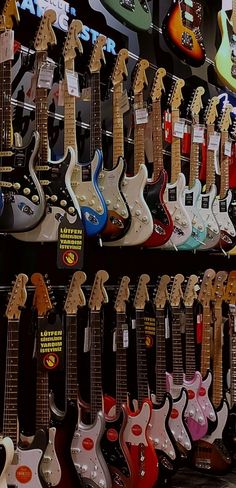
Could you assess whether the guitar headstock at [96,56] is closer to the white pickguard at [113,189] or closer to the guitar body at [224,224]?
the white pickguard at [113,189]

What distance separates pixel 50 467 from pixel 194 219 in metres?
1.32

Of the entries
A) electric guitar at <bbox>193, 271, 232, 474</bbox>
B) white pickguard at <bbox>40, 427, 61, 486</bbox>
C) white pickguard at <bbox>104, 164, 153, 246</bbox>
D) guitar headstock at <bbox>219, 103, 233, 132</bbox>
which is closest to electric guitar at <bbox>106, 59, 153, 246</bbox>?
white pickguard at <bbox>104, 164, 153, 246</bbox>

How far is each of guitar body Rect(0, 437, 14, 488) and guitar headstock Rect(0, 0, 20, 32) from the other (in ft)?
4.70

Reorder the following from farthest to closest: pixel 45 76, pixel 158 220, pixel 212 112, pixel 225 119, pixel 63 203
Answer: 1. pixel 225 119
2. pixel 212 112
3. pixel 158 220
4. pixel 45 76
5. pixel 63 203

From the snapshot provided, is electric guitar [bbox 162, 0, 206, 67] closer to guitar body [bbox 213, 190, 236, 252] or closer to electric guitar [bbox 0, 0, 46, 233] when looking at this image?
guitar body [bbox 213, 190, 236, 252]

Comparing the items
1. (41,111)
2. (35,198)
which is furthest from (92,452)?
(41,111)

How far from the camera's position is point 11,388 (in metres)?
2.20

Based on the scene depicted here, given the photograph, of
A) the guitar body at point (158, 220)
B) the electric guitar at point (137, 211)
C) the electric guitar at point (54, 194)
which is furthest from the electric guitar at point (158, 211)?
the electric guitar at point (54, 194)

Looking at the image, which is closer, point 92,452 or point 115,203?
point 92,452

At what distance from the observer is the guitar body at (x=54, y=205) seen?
2227 millimetres

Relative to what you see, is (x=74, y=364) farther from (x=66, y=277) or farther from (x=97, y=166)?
(x=97, y=166)

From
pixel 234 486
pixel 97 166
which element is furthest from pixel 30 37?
pixel 234 486

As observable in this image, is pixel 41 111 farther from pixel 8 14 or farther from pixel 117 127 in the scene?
pixel 117 127

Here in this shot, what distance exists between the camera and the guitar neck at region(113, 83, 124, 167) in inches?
107
